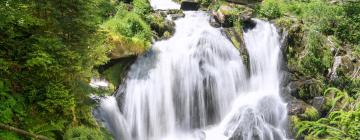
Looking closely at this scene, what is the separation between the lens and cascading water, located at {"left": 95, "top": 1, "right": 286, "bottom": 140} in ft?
40.6

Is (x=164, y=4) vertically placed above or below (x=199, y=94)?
above

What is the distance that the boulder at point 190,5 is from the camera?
19.8 meters

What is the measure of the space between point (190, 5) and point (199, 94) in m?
7.56

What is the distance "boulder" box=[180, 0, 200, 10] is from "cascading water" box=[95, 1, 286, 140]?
3.74 meters

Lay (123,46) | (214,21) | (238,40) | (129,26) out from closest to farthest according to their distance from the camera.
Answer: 1. (123,46)
2. (129,26)
3. (238,40)
4. (214,21)

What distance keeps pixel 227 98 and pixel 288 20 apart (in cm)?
562

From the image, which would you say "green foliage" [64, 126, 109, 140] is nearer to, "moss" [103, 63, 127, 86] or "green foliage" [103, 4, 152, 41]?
"moss" [103, 63, 127, 86]

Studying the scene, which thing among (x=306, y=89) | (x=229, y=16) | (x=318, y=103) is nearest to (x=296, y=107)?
(x=318, y=103)

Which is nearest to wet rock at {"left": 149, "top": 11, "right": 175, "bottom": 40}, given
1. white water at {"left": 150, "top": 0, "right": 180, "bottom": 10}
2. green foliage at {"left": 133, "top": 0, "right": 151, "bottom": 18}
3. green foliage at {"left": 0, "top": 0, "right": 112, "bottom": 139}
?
green foliage at {"left": 133, "top": 0, "right": 151, "bottom": 18}

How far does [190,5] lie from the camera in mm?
19953

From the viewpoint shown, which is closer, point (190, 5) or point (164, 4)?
point (190, 5)

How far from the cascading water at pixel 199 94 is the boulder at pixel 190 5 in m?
3.74

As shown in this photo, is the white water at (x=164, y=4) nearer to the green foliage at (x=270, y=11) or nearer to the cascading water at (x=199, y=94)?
the cascading water at (x=199, y=94)

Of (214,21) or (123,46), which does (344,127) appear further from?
(214,21)
